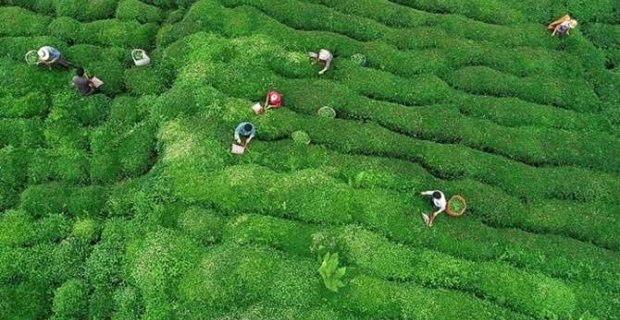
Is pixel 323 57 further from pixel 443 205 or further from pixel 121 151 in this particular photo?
pixel 121 151

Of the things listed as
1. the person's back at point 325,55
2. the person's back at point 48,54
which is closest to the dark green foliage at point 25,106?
the person's back at point 48,54

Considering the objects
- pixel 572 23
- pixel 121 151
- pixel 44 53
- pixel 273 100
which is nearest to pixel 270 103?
pixel 273 100

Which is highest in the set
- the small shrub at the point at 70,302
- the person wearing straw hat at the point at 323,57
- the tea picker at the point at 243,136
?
the person wearing straw hat at the point at 323,57

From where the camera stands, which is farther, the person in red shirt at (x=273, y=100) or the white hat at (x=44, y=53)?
the white hat at (x=44, y=53)

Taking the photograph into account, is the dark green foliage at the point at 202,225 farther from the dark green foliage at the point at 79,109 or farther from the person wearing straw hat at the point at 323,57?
the person wearing straw hat at the point at 323,57

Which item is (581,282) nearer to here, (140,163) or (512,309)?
(512,309)

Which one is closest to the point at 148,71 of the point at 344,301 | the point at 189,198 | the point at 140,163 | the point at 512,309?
the point at 140,163
